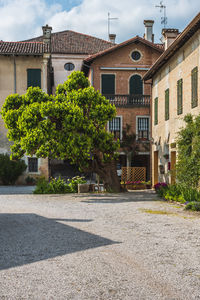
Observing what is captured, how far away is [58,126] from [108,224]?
9.09 meters

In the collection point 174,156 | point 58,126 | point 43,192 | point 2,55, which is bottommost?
point 43,192

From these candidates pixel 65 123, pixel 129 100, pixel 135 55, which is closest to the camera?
pixel 65 123

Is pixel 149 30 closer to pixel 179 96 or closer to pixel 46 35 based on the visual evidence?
pixel 46 35

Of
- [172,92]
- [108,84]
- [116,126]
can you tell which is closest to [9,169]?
[116,126]

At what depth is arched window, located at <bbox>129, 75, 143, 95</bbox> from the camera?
1167 inches

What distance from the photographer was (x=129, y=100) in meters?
29.1

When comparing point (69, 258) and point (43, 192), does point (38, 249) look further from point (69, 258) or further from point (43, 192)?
point (43, 192)

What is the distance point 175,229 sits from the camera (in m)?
8.46

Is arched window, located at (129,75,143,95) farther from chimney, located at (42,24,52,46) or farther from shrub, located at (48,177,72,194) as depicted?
shrub, located at (48,177,72,194)

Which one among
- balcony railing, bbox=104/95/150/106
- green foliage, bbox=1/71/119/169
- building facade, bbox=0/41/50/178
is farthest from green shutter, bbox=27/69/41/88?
green foliage, bbox=1/71/119/169

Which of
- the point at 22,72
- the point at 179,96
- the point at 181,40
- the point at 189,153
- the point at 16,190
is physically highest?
the point at 22,72

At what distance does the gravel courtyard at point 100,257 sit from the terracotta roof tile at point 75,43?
27.9 meters

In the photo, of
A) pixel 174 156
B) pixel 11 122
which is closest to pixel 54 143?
pixel 11 122

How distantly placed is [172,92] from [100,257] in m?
14.3
